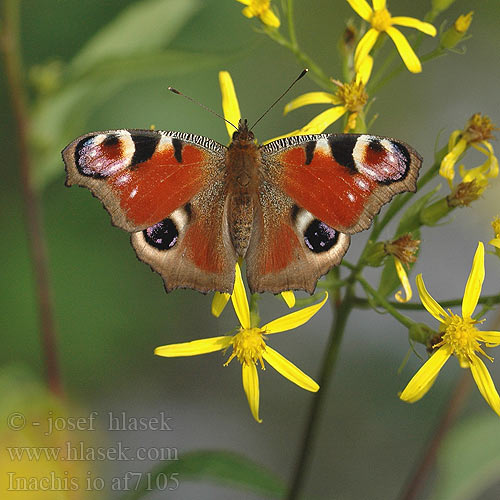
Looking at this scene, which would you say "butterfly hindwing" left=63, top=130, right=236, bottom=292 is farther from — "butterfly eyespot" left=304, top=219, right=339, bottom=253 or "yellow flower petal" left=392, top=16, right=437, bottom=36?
"yellow flower petal" left=392, top=16, right=437, bottom=36

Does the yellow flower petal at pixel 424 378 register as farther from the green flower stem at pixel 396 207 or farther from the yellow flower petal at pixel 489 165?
the yellow flower petal at pixel 489 165

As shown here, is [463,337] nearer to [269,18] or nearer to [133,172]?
[133,172]

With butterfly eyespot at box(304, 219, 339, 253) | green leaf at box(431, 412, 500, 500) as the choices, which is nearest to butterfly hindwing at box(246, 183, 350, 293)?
butterfly eyespot at box(304, 219, 339, 253)

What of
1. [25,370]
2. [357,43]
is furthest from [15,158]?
[357,43]

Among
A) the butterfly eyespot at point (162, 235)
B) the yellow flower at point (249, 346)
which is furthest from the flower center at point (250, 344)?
the butterfly eyespot at point (162, 235)

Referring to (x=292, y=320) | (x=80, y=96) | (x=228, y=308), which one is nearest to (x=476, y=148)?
(x=292, y=320)

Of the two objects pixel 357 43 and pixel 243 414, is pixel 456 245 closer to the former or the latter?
pixel 243 414
